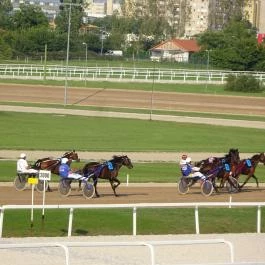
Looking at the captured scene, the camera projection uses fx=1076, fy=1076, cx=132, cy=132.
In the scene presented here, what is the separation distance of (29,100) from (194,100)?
10.9m

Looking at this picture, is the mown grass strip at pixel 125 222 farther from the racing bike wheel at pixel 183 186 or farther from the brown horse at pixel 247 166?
Result: the brown horse at pixel 247 166

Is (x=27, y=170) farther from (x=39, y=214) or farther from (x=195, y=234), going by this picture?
(x=195, y=234)

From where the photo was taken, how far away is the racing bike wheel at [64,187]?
25.8m

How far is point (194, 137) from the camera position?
156 ft

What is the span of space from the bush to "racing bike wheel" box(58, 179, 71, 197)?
173 ft

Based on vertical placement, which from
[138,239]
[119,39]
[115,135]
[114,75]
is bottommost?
[119,39]

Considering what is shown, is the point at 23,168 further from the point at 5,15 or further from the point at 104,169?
the point at 5,15

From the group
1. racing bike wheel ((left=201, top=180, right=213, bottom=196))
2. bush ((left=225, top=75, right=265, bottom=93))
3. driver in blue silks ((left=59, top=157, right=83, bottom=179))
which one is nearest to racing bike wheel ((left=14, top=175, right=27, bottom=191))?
driver in blue silks ((left=59, top=157, right=83, bottom=179))

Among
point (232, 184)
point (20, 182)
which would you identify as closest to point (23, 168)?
point (20, 182)

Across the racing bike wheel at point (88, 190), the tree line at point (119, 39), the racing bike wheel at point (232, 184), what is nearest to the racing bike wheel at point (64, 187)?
the racing bike wheel at point (88, 190)

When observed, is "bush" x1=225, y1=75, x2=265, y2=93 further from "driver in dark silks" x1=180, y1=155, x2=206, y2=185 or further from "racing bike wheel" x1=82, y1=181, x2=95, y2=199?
"racing bike wheel" x1=82, y1=181, x2=95, y2=199

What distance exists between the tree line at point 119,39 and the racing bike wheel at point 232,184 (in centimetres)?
4503

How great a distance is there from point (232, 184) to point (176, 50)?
10581cm

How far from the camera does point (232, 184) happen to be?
28109mm
